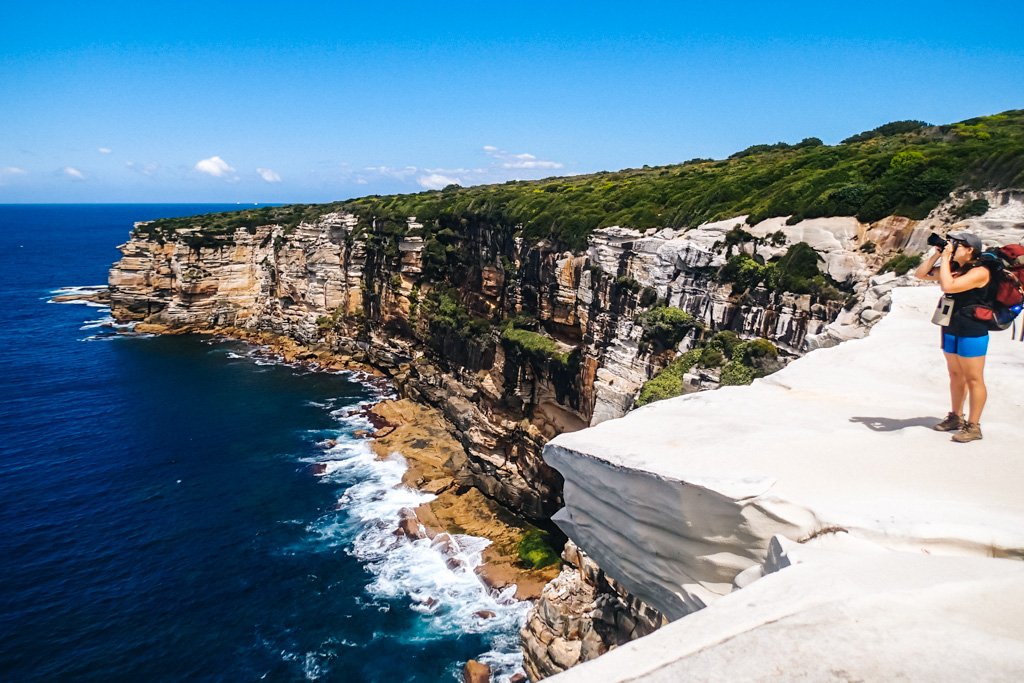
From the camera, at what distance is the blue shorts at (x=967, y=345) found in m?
7.65

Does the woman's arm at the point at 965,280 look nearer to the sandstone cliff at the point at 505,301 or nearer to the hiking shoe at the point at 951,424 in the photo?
the hiking shoe at the point at 951,424

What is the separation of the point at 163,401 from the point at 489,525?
119 ft

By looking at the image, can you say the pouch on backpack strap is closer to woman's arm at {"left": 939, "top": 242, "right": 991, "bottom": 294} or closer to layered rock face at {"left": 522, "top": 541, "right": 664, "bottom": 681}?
woman's arm at {"left": 939, "top": 242, "right": 991, "bottom": 294}

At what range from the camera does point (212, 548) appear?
108 ft

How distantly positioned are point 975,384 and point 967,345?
1.73ft

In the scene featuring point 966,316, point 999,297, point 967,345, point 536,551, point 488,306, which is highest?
point 999,297

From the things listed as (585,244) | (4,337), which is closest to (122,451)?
(585,244)

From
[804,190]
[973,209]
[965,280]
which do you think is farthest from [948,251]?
[804,190]

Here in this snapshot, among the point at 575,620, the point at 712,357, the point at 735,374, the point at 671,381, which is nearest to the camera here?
the point at 575,620

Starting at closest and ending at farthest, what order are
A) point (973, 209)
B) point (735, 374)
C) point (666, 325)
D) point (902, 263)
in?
point (902, 263) → point (973, 209) → point (735, 374) → point (666, 325)

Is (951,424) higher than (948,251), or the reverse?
(948,251)

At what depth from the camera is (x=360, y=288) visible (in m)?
65.9

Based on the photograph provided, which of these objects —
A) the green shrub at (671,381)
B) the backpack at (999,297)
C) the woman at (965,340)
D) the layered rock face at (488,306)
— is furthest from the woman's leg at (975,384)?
the green shrub at (671,381)

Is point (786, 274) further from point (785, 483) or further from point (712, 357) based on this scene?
point (785, 483)
